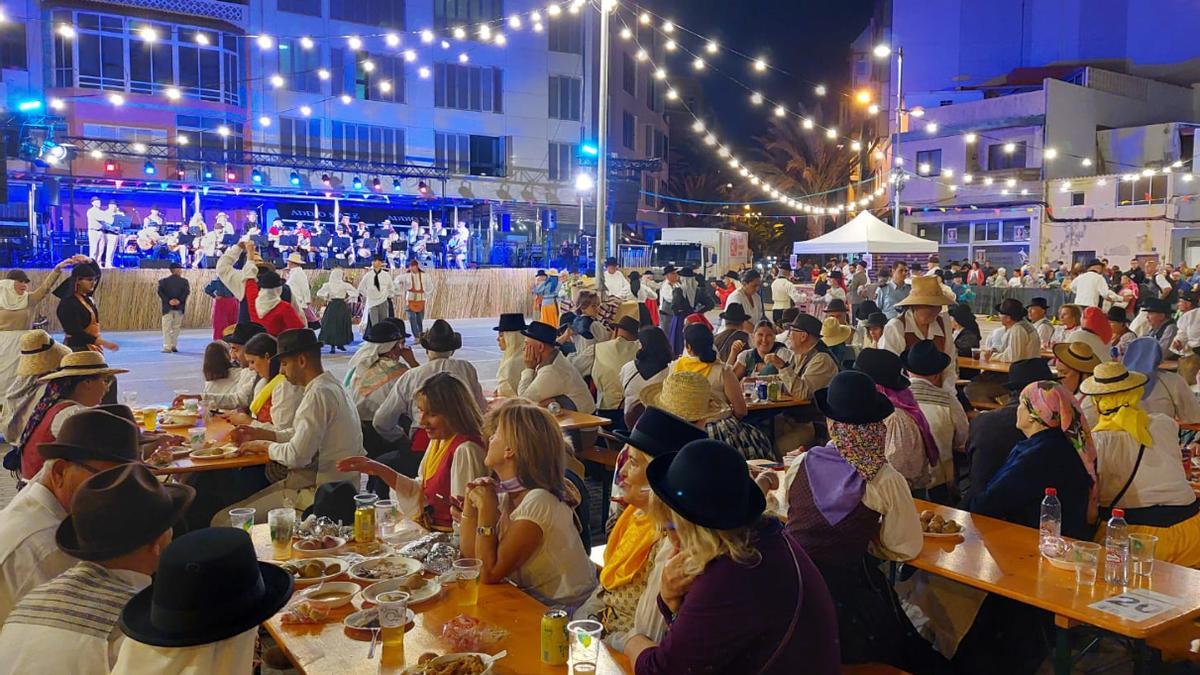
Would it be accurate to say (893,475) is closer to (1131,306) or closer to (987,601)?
(987,601)

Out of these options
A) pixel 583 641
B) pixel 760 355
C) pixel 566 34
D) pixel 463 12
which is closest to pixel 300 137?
pixel 463 12

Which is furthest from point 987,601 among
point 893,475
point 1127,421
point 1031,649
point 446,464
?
point 446,464

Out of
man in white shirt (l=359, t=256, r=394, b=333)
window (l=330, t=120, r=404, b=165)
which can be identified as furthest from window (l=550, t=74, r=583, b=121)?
man in white shirt (l=359, t=256, r=394, b=333)

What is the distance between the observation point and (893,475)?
388cm

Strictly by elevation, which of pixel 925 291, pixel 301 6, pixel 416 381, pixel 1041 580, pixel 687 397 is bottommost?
pixel 1041 580

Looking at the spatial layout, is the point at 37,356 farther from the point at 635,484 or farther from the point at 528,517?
the point at 635,484

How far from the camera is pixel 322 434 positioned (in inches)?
210

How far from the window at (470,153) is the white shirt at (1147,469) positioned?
104 feet

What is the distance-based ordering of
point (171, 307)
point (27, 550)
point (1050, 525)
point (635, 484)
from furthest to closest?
point (171, 307), point (1050, 525), point (635, 484), point (27, 550)

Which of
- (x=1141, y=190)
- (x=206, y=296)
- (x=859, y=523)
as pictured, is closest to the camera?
(x=859, y=523)

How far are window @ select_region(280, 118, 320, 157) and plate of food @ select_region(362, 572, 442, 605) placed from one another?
102ft

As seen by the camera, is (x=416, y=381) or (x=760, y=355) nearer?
(x=416, y=381)

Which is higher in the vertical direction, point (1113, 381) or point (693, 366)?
point (1113, 381)

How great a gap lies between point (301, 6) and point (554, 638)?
111 ft
